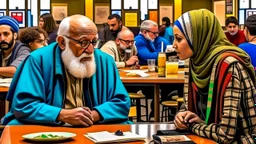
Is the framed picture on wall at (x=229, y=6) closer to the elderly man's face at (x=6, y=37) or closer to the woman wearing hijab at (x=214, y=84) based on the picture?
the elderly man's face at (x=6, y=37)

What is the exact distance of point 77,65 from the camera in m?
2.84

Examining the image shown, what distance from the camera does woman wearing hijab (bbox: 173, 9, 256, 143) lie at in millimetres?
2225

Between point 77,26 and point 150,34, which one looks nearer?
point 77,26

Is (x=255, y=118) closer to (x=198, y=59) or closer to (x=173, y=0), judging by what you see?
(x=198, y=59)

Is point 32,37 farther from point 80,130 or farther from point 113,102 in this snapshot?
point 80,130

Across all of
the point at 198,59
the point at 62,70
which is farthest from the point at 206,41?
the point at 62,70

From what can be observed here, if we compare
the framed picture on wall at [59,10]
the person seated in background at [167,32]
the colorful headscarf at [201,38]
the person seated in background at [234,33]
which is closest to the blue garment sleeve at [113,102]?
the colorful headscarf at [201,38]

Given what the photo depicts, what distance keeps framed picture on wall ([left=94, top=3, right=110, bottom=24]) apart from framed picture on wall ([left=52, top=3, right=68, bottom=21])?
0.82m

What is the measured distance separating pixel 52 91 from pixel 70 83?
16 cm

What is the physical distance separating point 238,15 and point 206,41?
32.3 feet

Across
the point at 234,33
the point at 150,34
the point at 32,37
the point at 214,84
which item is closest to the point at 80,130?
the point at 214,84

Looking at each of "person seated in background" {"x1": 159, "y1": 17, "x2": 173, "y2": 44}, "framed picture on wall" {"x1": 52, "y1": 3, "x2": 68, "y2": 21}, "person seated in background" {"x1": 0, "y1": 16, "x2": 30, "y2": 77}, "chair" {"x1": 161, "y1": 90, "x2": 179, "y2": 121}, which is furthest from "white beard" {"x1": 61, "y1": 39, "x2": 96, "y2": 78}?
"framed picture on wall" {"x1": 52, "y1": 3, "x2": 68, "y2": 21}

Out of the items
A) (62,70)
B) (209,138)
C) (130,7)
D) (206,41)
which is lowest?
(209,138)

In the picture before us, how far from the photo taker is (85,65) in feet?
9.32
